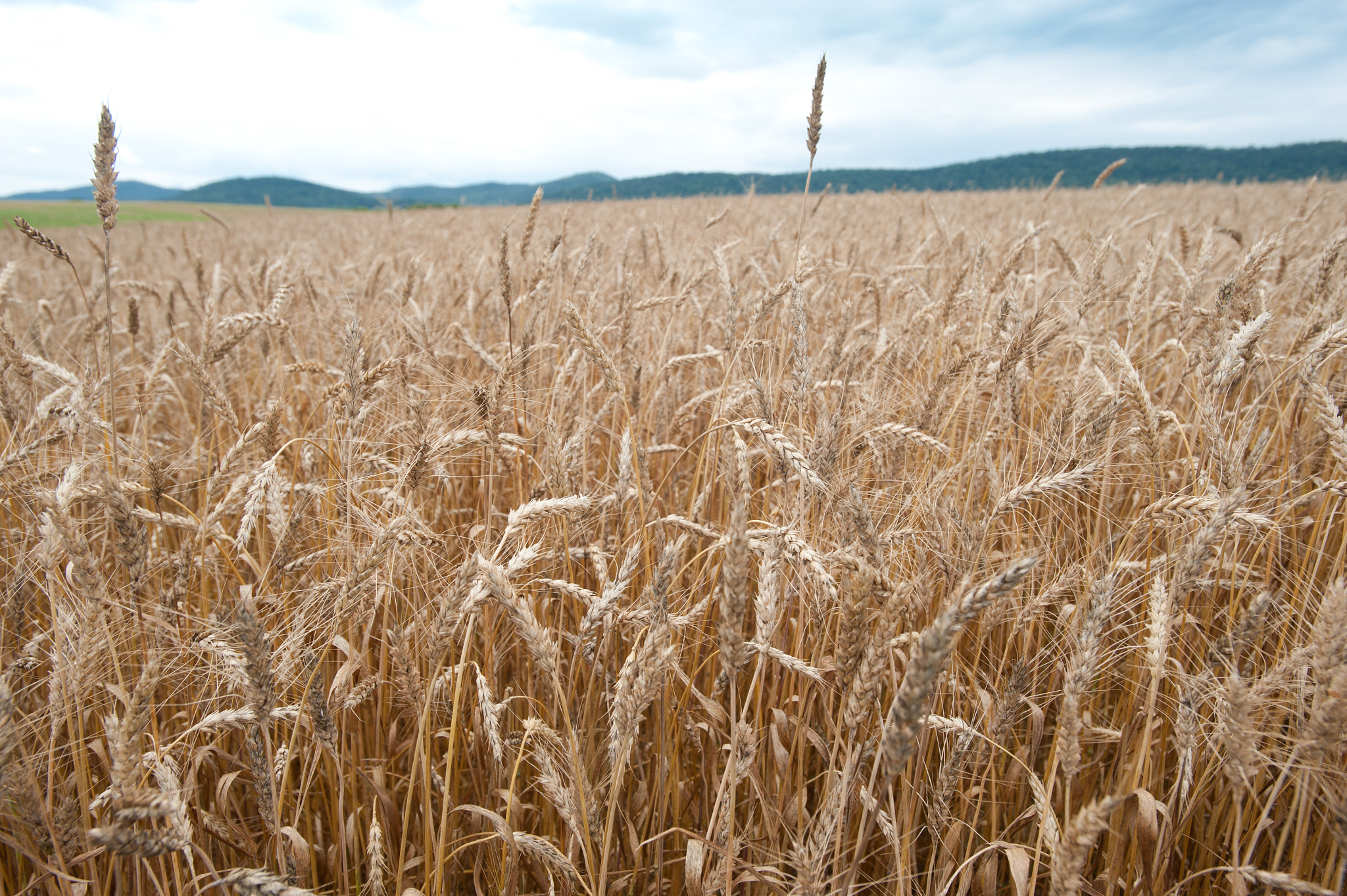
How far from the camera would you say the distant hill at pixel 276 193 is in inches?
4097

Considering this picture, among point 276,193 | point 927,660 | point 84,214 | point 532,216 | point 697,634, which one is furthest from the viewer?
point 276,193

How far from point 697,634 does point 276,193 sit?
5589 inches

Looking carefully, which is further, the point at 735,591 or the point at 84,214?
the point at 84,214

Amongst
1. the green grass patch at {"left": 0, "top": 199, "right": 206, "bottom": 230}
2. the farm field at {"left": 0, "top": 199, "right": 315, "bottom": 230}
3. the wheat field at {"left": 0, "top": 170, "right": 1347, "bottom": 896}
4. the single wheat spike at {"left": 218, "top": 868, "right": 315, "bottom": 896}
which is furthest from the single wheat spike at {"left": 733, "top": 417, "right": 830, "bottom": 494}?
the green grass patch at {"left": 0, "top": 199, "right": 206, "bottom": 230}

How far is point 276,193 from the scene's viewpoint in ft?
369

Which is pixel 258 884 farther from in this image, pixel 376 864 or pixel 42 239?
Answer: pixel 42 239

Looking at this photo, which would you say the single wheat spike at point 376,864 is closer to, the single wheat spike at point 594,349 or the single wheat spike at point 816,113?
the single wheat spike at point 594,349

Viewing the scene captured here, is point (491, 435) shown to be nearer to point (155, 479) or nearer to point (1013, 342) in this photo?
point (155, 479)

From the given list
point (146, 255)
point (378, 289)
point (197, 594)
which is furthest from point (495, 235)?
point (197, 594)

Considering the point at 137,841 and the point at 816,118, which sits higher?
the point at 816,118

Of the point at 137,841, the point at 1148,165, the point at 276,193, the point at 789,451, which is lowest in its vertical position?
the point at 137,841

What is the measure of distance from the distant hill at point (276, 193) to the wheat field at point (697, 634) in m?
115

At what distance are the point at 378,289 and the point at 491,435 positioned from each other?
2.91 m

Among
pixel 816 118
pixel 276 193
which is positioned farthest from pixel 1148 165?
pixel 276 193
